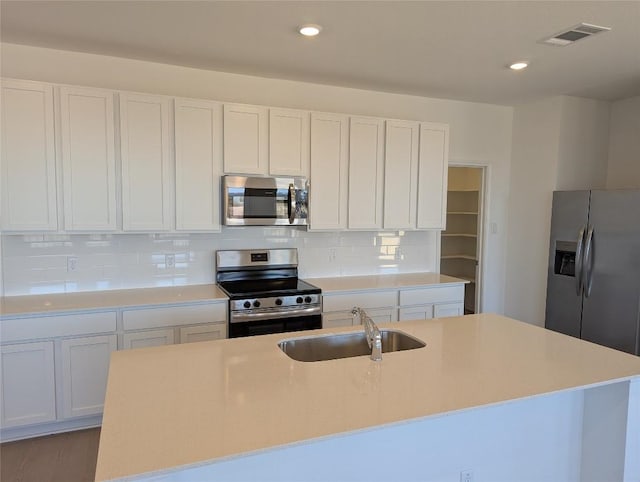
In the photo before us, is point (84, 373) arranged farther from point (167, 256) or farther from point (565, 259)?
point (565, 259)

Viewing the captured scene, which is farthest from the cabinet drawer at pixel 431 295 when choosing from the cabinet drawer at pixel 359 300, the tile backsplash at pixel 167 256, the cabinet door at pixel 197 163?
the cabinet door at pixel 197 163

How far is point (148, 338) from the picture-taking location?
301 centimetres

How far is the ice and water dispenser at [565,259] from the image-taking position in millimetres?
4035

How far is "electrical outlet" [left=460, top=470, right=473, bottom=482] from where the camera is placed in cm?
187

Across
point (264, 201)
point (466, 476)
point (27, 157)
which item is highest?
point (27, 157)

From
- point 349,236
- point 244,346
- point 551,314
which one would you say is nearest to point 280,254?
point 349,236

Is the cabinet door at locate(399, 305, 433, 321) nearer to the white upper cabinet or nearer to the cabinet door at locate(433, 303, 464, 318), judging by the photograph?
the cabinet door at locate(433, 303, 464, 318)

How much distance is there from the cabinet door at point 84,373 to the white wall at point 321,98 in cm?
101

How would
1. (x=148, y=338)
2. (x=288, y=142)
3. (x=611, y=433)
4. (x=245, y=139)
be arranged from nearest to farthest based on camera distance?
(x=611, y=433) → (x=148, y=338) → (x=245, y=139) → (x=288, y=142)

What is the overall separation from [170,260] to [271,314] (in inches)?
39.5

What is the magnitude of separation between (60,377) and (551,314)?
13.8ft

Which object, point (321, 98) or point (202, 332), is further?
point (321, 98)

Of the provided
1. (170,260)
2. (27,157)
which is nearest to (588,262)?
(170,260)

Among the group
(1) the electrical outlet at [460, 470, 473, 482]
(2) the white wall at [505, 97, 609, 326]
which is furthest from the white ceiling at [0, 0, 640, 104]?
(1) the electrical outlet at [460, 470, 473, 482]
